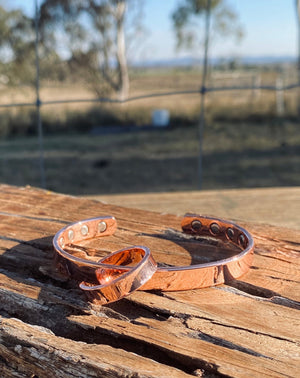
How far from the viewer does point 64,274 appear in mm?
Answer: 774

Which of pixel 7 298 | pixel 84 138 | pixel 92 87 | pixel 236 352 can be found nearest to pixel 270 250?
pixel 236 352

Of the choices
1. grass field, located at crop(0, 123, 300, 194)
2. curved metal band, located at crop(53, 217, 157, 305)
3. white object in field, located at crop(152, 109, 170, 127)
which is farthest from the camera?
white object in field, located at crop(152, 109, 170, 127)

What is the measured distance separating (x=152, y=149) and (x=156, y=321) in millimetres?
6155

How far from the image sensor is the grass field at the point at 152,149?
509cm

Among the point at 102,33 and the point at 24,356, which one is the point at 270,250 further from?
the point at 102,33

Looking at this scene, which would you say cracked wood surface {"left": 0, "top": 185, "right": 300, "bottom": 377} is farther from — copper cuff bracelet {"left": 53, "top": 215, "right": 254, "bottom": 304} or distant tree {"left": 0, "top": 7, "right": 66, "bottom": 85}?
distant tree {"left": 0, "top": 7, "right": 66, "bottom": 85}

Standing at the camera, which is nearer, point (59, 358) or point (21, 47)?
point (59, 358)

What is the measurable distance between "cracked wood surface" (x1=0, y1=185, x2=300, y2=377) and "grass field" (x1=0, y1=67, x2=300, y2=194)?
12.4ft

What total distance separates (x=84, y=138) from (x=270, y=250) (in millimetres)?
7324

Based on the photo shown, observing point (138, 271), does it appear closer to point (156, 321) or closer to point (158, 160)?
point (156, 321)

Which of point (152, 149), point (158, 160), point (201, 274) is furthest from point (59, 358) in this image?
point (152, 149)

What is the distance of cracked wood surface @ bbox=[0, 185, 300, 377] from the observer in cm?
56

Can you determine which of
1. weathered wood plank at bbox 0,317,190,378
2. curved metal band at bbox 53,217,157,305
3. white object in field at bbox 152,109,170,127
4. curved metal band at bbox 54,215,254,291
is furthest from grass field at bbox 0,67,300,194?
weathered wood plank at bbox 0,317,190,378

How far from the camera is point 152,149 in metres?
6.76
